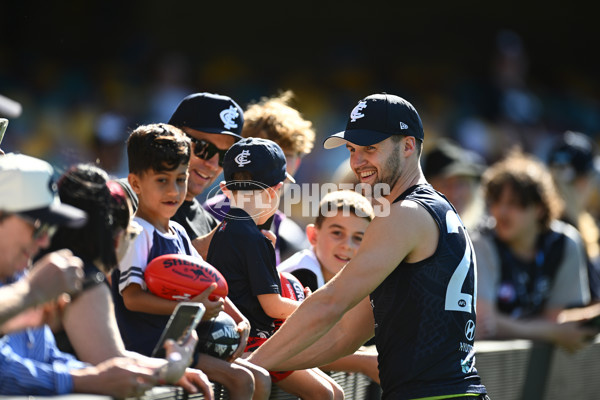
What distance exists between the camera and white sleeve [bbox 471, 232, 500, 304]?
720cm

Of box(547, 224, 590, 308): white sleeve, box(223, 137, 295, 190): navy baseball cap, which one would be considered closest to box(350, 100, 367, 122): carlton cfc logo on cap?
box(223, 137, 295, 190): navy baseball cap

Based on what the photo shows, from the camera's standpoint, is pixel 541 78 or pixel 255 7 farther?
pixel 541 78

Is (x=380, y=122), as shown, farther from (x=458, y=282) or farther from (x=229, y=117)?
(x=229, y=117)

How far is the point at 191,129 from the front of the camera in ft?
17.3

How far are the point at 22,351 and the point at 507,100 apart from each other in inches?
562

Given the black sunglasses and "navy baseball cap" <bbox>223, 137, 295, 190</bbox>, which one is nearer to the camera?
"navy baseball cap" <bbox>223, 137, 295, 190</bbox>

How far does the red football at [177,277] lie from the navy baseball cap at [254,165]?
756 mm

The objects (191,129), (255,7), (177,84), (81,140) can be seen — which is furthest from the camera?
(255,7)

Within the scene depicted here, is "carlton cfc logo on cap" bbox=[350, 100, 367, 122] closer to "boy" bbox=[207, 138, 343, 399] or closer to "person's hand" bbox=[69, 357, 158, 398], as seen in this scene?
"boy" bbox=[207, 138, 343, 399]

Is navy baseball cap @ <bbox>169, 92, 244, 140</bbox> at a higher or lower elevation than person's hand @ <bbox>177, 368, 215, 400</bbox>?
higher

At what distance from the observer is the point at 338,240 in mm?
5449

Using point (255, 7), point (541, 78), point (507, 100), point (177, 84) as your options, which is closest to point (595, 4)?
point (541, 78)

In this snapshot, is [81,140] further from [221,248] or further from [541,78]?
[541,78]

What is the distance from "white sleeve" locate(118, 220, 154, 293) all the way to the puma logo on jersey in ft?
2.35
